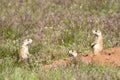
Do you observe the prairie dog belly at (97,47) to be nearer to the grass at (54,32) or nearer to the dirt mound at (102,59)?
the dirt mound at (102,59)

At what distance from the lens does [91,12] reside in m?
14.7

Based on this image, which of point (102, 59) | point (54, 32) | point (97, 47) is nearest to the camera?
point (102, 59)

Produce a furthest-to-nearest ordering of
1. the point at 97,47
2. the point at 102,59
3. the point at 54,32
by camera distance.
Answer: the point at 54,32
the point at 97,47
the point at 102,59

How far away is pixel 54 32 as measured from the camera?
39.4ft

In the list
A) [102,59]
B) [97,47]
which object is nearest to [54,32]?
[97,47]

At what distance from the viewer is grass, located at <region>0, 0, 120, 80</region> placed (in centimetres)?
750

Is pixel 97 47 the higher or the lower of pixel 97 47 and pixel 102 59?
the higher

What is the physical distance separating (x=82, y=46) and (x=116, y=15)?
3.31 meters

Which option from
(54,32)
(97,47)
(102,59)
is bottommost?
Answer: (102,59)

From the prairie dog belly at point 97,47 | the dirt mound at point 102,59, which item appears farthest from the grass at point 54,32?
the prairie dog belly at point 97,47

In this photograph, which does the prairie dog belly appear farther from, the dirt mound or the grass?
the grass

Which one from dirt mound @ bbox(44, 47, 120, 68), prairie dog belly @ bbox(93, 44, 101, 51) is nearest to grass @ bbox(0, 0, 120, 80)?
dirt mound @ bbox(44, 47, 120, 68)

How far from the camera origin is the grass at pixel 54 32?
7504 mm

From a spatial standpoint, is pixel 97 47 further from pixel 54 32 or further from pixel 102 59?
pixel 54 32
